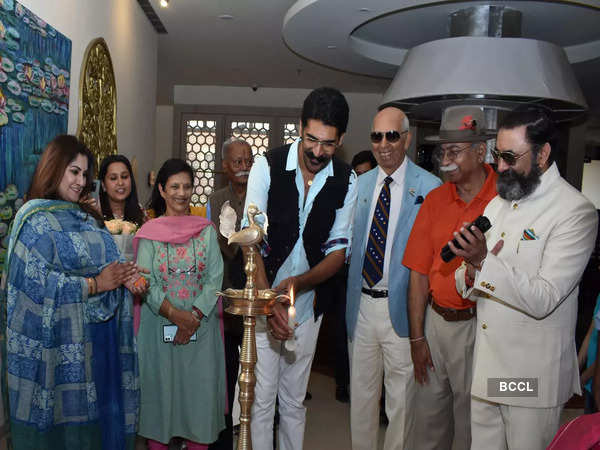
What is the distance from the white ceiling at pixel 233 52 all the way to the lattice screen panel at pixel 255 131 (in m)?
0.72

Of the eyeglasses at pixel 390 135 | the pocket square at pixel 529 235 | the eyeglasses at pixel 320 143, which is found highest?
the eyeglasses at pixel 390 135

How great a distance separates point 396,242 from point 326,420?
1620 millimetres

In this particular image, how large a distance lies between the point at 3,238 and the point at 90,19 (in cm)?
209

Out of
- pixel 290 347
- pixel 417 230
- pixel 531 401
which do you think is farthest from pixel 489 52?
pixel 290 347

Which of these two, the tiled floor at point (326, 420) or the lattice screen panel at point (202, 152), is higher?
the lattice screen panel at point (202, 152)

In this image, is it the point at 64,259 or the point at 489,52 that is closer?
the point at 64,259

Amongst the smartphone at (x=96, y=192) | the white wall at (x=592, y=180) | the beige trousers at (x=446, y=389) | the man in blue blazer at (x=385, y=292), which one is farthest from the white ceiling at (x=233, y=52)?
the white wall at (x=592, y=180)

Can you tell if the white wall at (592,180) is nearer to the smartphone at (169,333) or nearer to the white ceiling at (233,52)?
the white ceiling at (233,52)

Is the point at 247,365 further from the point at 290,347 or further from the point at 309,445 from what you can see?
the point at 309,445

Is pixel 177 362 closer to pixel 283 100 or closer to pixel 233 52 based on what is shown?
pixel 233 52

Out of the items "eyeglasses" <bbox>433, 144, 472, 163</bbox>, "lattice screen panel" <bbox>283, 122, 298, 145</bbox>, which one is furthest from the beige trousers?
"lattice screen panel" <bbox>283, 122, 298, 145</bbox>

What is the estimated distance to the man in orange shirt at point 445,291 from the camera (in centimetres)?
259

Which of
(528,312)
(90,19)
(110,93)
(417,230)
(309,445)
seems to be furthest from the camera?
(110,93)

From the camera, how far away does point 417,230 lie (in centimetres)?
267
